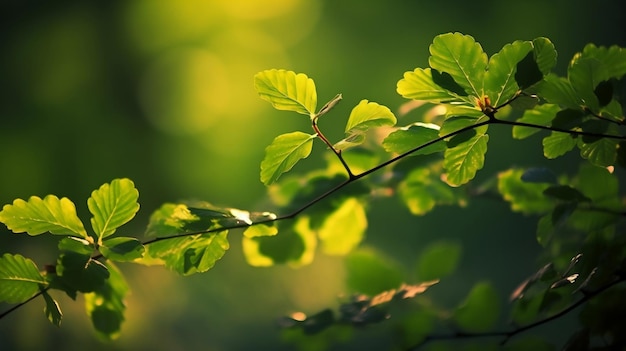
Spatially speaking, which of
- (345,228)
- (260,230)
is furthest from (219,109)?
(260,230)

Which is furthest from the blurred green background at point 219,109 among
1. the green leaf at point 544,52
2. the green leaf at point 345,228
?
the green leaf at point 544,52

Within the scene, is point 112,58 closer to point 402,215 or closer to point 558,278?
point 402,215

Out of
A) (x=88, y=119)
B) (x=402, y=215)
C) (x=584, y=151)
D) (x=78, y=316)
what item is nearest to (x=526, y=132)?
(x=584, y=151)

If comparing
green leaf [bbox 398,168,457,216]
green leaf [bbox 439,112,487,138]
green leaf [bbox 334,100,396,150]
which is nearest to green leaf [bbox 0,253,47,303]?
green leaf [bbox 334,100,396,150]

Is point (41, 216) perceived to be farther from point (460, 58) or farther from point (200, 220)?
point (460, 58)

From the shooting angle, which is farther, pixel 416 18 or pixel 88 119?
pixel 416 18

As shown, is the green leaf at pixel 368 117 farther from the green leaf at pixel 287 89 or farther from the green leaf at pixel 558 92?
the green leaf at pixel 558 92
